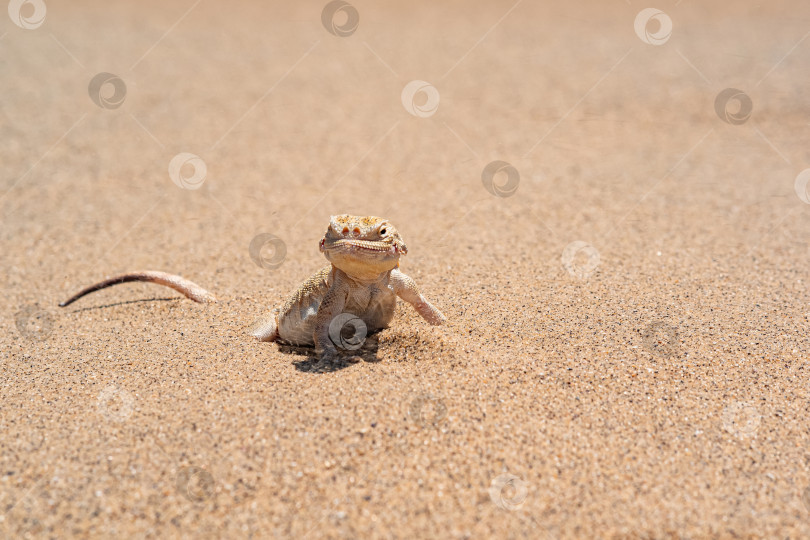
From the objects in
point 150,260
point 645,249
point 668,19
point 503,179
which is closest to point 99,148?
point 150,260

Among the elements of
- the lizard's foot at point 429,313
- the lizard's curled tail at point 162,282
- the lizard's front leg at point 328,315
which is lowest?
the lizard's curled tail at point 162,282

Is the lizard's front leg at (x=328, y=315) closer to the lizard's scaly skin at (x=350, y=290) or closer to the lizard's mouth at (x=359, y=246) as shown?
the lizard's scaly skin at (x=350, y=290)

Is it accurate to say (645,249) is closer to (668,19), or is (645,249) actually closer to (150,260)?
(150,260)

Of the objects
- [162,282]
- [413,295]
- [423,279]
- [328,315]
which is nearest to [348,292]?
[328,315]

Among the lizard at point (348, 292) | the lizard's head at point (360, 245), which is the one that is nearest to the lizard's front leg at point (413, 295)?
the lizard at point (348, 292)

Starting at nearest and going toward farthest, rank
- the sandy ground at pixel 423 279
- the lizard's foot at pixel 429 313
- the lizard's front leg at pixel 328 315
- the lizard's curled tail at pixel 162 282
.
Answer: the sandy ground at pixel 423 279
the lizard's front leg at pixel 328 315
the lizard's foot at pixel 429 313
the lizard's curled tail at pixel 162 282

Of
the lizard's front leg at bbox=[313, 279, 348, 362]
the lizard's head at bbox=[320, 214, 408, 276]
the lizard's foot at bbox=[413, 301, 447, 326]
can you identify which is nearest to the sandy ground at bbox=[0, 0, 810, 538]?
the lizard's foot at bbox=[413, 301, 447, 326]

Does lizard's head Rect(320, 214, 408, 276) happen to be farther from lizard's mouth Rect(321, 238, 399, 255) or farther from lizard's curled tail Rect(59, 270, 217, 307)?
lizard's curled tail Rect(59, 270, 217, 307)
